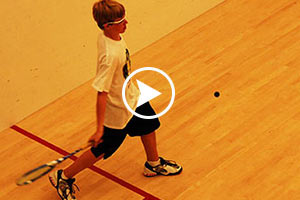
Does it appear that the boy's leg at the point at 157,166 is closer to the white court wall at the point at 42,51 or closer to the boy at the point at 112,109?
the boy at the point at 112,109

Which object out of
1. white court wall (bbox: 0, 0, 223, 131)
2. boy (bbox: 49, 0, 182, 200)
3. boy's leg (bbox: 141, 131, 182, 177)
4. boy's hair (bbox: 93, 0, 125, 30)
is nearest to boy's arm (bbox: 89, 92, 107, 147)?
boy (bbox: 49, 0, 182, 200)

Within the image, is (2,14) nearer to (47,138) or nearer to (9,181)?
(47,138)

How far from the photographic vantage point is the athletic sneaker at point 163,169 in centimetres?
258

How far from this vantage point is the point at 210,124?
9.50 feet

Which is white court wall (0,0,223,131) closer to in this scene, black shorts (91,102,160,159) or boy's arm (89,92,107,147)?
black shorts (91,102,160,159)

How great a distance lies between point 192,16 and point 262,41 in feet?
2.15

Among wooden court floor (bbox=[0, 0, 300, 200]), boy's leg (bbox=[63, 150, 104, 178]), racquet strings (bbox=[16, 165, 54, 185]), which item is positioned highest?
racquet strings (bbox=[16, 165, 54, 185])

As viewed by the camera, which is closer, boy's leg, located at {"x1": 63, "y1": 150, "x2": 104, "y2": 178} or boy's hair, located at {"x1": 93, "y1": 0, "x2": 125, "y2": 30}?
boy's hair, located at {"x1": 93, "y1": 0, "x2": 125, "y2": 30}

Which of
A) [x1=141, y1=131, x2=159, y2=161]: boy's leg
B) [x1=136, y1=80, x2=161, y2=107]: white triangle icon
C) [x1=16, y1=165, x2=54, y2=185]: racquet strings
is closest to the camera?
[x1=16, y1=165, x2=54, y2=185]: racquet strings

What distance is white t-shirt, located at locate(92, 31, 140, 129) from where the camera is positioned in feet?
7.17

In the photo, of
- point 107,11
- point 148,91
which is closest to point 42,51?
point 148,91

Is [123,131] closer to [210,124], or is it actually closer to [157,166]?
[157,166]

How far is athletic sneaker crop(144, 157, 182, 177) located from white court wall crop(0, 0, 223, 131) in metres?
0.98

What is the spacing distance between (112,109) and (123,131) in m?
0.12
